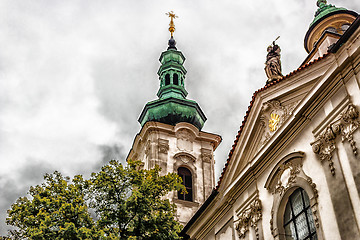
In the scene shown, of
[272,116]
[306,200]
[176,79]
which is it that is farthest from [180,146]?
[306,200]

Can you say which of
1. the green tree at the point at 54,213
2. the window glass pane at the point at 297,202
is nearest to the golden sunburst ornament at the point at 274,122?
the window glass pane at the point at 297,202

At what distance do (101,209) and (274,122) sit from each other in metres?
5.64

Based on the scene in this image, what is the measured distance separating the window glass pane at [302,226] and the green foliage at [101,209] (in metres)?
4.27

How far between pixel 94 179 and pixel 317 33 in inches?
433

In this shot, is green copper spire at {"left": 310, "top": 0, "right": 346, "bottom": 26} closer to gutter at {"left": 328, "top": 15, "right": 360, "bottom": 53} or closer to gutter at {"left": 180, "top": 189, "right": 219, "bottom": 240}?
gutter at {"left": 180, "top": 189, "right": 219, "bottom": 240}

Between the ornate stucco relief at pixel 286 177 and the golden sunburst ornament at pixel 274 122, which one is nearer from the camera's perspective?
the ornate stucco relief at pixel 286 177

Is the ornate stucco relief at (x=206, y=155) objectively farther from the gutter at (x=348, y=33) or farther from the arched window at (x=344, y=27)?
the gutter at (x=348, y=33)

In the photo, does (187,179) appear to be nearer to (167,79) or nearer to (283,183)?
(167,79)

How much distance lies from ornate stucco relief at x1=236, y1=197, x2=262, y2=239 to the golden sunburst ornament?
196 cm

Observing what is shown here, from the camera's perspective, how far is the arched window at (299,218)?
11133 millimetres

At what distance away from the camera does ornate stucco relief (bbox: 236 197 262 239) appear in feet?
43.6

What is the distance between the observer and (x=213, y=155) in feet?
94.8

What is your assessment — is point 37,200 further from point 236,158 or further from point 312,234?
point 312,234

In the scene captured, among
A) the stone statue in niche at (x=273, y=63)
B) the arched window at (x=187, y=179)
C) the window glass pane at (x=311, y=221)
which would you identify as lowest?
the window glass pane at (x=311, y=221)
